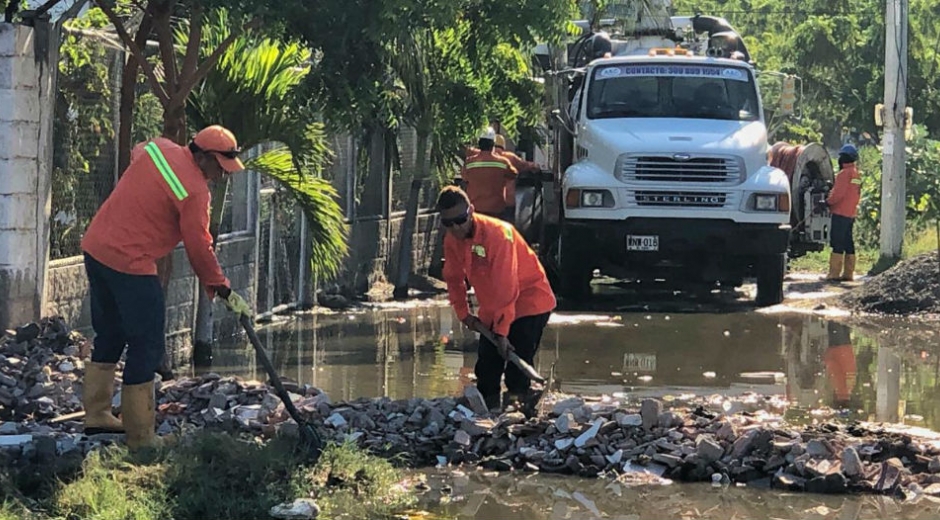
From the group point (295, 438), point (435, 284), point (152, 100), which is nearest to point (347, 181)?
point (435, 284)

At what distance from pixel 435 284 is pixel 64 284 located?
26.5ft

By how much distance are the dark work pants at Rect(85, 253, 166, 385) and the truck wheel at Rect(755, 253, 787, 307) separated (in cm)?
891

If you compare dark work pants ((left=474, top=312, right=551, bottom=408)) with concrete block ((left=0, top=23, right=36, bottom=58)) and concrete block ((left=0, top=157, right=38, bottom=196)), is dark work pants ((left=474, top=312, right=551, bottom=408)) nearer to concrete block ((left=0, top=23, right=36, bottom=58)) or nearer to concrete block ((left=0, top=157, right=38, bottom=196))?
concrete block ((left=0, top=157, right=38, bottom=196))

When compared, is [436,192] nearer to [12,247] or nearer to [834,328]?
[834,328]

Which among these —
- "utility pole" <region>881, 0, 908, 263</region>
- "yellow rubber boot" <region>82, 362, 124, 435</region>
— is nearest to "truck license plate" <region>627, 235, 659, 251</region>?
"utility pole" <region>881, 0, 908, 263</region>

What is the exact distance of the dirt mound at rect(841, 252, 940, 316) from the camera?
14.4m

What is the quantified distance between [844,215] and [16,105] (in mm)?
11827

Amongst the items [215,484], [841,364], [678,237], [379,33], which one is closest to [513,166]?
[678,237]

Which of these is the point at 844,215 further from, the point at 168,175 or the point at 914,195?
the point at 168,175

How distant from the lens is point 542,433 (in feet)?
25.2

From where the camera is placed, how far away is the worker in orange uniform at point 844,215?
1762 cm

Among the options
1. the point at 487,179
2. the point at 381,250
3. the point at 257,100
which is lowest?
the point at 381,250

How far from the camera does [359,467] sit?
6.76m

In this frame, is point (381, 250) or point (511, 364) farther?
point (381, 250)
